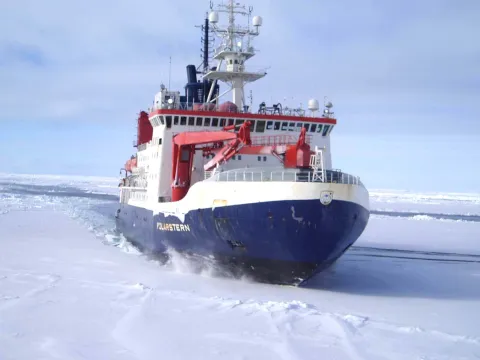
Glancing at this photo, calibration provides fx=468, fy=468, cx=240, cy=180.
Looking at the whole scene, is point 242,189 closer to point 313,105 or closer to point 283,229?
point 283,229

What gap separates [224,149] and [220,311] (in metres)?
5.67

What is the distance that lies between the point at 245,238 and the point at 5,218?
68.2 feet

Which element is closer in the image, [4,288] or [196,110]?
[4,288]

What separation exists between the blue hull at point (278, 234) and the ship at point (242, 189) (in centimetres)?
3

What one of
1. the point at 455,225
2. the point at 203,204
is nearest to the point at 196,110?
the point at 203,204

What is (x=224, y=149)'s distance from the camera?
1359cm

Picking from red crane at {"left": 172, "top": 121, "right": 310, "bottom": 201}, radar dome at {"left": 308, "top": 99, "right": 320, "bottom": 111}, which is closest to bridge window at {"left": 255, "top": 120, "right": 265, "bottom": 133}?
red crane at {"left": 172, "top": 121, "right": 310, "bottom": 201}

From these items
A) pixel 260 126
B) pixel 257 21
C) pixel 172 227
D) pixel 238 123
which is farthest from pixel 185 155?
pixel 257 21

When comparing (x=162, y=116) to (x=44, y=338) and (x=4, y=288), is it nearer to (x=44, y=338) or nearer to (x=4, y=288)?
(x=4, y=288)

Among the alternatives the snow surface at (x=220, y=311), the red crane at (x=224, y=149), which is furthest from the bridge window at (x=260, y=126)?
the snow surface at (x=220, y=311)

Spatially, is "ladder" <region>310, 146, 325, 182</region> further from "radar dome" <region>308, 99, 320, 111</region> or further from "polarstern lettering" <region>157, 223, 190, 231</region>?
"radar dome" <region>308, 99, 320, 111</region>

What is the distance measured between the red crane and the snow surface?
294 cm

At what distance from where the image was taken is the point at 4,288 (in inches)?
398

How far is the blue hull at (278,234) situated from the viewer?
11055 mm
